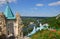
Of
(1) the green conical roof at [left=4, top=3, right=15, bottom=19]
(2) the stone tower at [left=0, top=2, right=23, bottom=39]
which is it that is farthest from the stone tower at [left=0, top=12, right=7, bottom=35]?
(1) the green conical roof at [left=4, top=3, right=15, bottom=19]

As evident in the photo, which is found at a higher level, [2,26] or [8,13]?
[8,13]

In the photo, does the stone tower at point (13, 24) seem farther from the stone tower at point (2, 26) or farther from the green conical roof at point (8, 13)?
the stone tower at point (2, 26)

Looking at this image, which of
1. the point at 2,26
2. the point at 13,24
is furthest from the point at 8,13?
the point at 2,26

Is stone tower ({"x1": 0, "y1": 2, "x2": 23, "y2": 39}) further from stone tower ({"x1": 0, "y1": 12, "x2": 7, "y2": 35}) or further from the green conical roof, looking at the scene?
stone tower ({"x1": 0, "y1": 12, "x2": 7, "y2": 35})

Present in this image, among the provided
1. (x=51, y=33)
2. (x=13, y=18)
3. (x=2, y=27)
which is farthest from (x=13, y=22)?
(x=2, y=27)

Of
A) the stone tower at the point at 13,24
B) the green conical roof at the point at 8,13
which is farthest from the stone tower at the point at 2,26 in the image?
the green conical roof at the point at 8,13

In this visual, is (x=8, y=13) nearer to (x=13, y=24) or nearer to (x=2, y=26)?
(x=13, y=24)

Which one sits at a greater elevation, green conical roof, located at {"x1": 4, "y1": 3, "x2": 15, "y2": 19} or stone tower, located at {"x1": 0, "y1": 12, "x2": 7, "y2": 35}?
green conical roof, located at {"x1": 4, "y1": 3, "x2": 15, "y2": 19}

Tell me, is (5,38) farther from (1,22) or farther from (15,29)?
(15,29)

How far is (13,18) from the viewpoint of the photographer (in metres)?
8.80

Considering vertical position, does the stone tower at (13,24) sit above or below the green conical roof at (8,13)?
below

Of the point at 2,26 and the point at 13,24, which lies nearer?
the point at 2,26

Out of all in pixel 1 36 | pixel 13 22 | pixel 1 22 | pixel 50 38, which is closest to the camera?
pixel 1 36

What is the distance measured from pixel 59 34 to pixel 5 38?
232 centimetres
